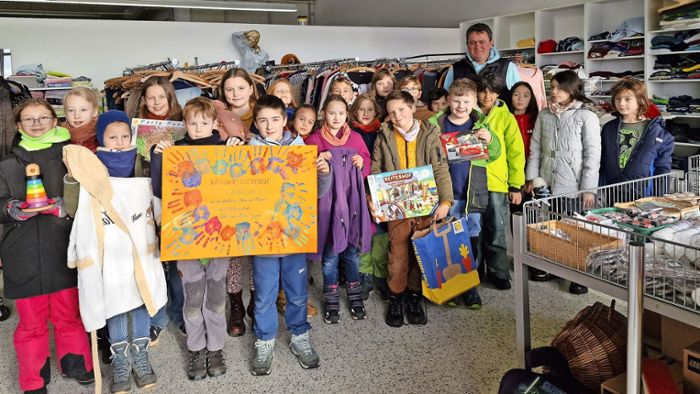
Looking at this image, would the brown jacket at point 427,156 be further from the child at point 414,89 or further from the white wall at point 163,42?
the white wall at point 163,42

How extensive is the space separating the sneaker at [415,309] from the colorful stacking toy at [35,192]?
181cm

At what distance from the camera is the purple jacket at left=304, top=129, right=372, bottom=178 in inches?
119

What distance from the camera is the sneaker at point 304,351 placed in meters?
2.73

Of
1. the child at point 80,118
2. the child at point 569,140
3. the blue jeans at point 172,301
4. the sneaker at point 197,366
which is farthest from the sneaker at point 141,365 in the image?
A: the child at point 569,140

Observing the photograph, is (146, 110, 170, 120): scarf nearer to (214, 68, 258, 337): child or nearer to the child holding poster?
(214, 68, 258, 337): child

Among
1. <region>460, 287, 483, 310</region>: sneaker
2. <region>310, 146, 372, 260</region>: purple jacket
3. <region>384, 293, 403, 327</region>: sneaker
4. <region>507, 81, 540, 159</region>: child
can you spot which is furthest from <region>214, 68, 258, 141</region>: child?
<region>507, 81, 540, 159</region>: child

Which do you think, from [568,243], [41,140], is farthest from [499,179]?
[41,140]

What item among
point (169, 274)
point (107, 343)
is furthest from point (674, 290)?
point (107, 343)

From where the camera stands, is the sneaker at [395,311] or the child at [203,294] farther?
the sneaker at [395,311]

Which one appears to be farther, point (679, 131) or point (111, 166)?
point (679, 131)

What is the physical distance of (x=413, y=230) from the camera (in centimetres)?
319

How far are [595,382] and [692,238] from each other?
0.57 metres

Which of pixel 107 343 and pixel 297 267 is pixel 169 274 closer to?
pixel 107 343

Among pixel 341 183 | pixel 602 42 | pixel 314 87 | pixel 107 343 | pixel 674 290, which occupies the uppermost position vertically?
pixel 602 42
